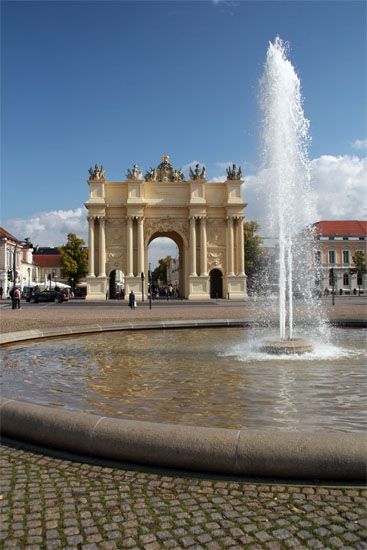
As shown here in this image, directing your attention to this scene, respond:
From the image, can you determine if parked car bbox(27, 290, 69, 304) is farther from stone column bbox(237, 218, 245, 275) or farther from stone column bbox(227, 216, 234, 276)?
stone column bbox(237, 218, 245, 275)

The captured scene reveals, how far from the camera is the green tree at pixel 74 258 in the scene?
294ft

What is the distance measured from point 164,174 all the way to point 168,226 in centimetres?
717

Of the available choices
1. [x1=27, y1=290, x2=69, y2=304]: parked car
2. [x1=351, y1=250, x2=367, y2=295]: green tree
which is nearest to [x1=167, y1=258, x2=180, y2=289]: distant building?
[x1=351, y1=250, x2=367, y2=295]: green tree

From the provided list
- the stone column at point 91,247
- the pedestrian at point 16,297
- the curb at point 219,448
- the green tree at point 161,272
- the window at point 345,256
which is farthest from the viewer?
the green tree at point 161,272

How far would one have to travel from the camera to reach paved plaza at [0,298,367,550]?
11.0ft

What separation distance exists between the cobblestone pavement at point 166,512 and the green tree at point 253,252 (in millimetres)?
86135

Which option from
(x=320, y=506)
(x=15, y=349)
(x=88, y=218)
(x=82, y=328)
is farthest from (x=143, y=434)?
(x=88, y=218)

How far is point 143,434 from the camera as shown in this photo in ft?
15.3

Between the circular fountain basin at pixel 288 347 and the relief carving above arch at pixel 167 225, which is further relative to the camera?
the relief carving above arch at pixel 167 225

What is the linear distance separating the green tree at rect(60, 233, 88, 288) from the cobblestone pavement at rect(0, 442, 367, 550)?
87003mm

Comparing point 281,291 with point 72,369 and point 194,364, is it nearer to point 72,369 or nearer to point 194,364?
point 194,364

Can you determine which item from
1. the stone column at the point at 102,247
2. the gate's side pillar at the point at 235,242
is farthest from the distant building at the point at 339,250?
the stone column at the point at 102,247

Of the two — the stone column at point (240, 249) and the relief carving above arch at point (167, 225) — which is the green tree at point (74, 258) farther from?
the stone column at point (240, 249)

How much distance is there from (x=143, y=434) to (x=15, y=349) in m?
10.4
